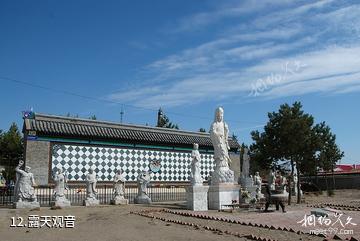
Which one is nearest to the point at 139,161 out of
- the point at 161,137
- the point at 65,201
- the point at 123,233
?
the point at 161,137

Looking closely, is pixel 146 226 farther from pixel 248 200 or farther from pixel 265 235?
pixel 248 200

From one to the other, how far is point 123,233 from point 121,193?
10494mm

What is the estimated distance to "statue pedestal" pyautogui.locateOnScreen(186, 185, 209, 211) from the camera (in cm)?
1778

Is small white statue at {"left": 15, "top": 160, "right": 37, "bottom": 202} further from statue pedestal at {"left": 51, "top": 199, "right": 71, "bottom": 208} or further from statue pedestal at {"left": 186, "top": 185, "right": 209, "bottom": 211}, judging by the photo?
statue pedestal at {"left": 186, "top": 185, "right": 209, "bottom": 211}

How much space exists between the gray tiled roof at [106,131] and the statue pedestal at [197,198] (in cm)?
1087

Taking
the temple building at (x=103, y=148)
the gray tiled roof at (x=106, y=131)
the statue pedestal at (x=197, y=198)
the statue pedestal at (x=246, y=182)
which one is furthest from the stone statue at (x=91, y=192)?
the statue pedestal at (x=246, y=182)

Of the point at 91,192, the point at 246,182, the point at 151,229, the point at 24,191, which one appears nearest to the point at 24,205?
the point at 24,191

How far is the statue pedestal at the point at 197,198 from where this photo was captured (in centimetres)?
1778

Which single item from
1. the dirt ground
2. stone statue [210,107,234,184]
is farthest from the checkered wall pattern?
stone statue [210,107,234,184]

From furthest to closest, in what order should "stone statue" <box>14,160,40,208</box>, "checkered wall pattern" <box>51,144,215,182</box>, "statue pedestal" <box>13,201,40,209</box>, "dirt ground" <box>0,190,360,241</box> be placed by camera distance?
"checkered wall pattern" <box>51,144,215,182</box>
"stone statue" <box>14,160,40,208</box>
"statue pedestal" <box>13,201,40,209</box>
"dirt ground" <box>0,190,360,241</box>

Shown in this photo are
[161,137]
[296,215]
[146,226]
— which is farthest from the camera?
[161,137]

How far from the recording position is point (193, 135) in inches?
1298

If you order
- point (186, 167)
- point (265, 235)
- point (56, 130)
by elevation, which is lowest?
point (265, 235)

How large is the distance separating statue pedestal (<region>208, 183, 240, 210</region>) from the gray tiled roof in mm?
11168
